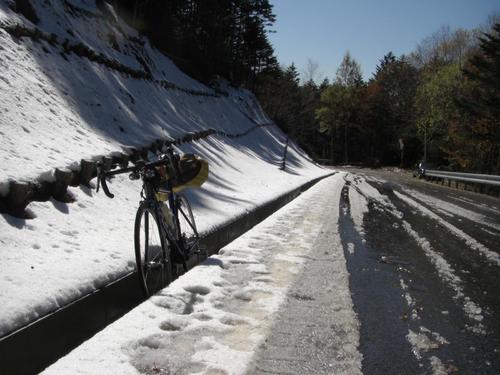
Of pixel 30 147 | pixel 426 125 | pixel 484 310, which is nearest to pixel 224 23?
pixel 426 125

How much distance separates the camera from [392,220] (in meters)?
10.2

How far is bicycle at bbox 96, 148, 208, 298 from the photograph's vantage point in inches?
171

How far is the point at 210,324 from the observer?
3846mm

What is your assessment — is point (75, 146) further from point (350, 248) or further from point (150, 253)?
point (350, 248)

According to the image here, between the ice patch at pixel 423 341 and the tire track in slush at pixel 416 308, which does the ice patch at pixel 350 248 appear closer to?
the tire track in slush at pixel 416 308

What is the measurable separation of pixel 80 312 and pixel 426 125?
5474 cm

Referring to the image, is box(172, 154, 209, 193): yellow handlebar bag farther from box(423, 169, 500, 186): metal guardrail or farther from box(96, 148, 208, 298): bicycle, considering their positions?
box(423, 169, 500, 186): metal guardrail

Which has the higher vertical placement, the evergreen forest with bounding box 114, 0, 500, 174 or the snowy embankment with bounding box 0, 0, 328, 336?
the evergreen forest with bounding box 114, 0, 500, 174

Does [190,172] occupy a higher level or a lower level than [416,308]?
higher

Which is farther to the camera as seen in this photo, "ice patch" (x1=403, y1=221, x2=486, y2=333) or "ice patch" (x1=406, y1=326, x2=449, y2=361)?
"ice patch" (x1=403, y1=221, x2=486, y2=333)

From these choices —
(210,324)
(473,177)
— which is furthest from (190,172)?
(473,177)

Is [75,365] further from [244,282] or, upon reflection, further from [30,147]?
[30,147]

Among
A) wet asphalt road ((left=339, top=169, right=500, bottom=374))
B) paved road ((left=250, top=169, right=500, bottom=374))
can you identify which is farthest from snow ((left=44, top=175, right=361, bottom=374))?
wet asphalt road ((left=339, top=169, right=500, bottom=374))

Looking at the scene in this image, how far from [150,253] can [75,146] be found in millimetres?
3723
